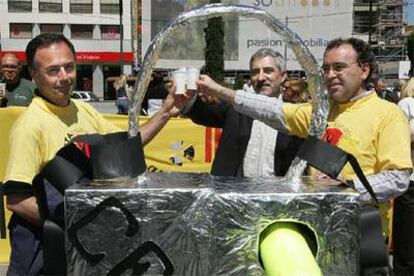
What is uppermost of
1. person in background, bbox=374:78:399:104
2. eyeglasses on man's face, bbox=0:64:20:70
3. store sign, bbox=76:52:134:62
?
store sign, bbox=76:52:134:62

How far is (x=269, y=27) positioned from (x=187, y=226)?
0.54 meters

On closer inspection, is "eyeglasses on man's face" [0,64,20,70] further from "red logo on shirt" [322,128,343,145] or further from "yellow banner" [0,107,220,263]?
"red logo on shirt" [322,128,343,145]

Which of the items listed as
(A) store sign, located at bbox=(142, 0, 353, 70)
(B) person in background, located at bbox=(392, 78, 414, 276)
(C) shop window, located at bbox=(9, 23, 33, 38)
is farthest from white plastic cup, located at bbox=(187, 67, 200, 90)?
(C) shop window, located at bbox=(9, 23, 33, 38)

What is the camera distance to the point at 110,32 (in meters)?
49.7

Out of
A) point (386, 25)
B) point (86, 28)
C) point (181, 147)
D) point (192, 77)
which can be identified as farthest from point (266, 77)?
point (386, 25)

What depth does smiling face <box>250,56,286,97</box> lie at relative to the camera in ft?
10.1

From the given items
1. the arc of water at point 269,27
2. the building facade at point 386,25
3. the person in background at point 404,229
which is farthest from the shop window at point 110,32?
the arc of water at point 269,27

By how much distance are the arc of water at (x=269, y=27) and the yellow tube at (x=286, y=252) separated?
0.25 metres

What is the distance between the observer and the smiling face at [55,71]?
195 centimetres

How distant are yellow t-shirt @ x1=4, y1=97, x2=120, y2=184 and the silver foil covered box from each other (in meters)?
0.58

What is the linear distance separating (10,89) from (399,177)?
4.75 metres

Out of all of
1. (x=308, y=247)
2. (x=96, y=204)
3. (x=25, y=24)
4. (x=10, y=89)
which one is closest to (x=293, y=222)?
(x=308, y=247)

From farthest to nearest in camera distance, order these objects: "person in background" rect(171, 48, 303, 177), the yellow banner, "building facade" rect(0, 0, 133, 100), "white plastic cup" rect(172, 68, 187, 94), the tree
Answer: "building facade" rect(0, 0, 133, 100), the tree, the yellow banner, "person in background" rect(171, 48, 303, 177), "white plastic cup" rect(172, 68, 187, 94)

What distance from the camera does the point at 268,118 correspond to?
83.3 inches
